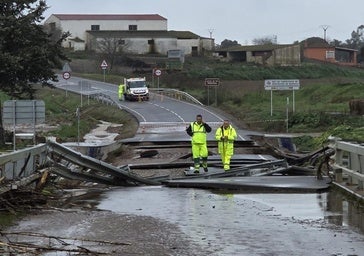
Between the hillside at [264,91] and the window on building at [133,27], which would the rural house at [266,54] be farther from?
the window on building at [133,27]

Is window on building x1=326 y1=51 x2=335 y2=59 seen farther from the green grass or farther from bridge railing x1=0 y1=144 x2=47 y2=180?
bridge railing x1=0 y1=144 x2=47 y2=180

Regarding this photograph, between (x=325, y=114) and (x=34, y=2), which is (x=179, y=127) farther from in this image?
(x=34, y=2)

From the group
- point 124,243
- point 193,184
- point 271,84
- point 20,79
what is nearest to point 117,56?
point 271,84

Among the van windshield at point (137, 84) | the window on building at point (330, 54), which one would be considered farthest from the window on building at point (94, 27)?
the van windshield at point (137, 84)

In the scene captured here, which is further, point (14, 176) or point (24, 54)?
point (24, 54)

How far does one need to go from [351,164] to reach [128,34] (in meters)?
118

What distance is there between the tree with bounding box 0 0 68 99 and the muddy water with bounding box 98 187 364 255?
1950 centimetres

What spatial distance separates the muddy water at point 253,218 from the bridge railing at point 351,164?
536 mm

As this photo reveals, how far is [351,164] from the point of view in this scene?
1419 cm

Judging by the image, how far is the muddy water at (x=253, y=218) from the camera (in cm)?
853

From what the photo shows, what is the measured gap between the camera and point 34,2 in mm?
34938

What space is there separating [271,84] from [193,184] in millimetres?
30173

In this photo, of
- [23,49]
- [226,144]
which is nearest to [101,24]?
[23,49]

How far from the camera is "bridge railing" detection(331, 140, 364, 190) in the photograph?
42.6ft
